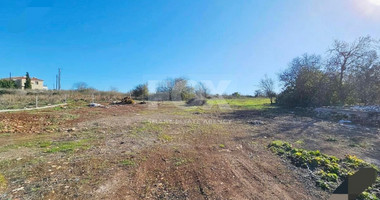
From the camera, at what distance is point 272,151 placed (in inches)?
164

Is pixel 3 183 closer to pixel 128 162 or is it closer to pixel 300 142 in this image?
pixel 128 162

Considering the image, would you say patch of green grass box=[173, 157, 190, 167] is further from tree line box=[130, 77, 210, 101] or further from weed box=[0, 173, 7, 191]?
tree line box=[130, 77, 210, 101]

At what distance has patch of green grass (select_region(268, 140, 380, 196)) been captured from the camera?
2.78m

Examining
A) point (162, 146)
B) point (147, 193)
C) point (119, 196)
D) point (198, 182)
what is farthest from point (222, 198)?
point (162, 146)

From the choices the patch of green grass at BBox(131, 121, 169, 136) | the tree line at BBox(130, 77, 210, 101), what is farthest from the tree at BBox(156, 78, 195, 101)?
the patch of green grass at BBox(131, 121, 169, 136)

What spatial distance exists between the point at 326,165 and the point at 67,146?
585 centimetres

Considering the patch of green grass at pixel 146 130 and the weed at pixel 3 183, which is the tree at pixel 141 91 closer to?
the patch of green grass at pixel 146 130

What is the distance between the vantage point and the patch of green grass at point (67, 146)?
3930 mm

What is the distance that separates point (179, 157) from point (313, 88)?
53.2 ft

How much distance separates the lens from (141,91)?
28.7 metres

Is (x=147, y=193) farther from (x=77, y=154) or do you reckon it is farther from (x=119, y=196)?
(x=77, y=154)

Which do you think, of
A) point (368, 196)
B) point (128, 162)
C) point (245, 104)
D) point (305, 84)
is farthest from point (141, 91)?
point (368, 196)

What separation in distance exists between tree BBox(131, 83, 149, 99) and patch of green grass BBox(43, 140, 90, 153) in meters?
24.5

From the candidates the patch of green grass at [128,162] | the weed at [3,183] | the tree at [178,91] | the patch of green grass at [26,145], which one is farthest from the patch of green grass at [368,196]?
the tree at [178,91]
